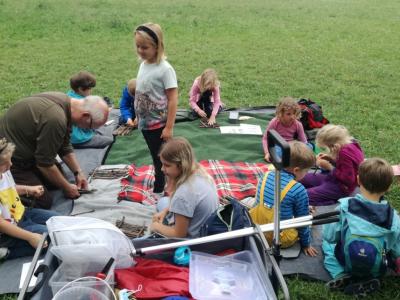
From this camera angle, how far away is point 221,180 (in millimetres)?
4754

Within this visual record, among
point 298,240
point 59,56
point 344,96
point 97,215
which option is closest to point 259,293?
point 298,240

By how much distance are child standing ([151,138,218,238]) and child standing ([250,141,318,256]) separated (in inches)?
16.4

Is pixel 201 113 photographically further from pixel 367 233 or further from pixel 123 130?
pixel 367 233

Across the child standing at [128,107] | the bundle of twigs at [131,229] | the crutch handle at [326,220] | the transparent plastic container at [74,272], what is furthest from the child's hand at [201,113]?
the transparent plastic container at [74,272]

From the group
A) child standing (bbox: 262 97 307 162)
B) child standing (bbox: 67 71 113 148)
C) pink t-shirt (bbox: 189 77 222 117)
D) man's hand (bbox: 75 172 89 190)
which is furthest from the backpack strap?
pink t-shirt (bbox: 189 77 222 117)

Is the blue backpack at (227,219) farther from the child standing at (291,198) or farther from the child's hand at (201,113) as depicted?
the child's hand at (201,113)

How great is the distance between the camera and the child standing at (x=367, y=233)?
3.14 metres

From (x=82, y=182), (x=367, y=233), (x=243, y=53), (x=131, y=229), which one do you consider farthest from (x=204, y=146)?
(x=243, y=53)

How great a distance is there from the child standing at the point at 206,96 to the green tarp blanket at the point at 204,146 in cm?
25

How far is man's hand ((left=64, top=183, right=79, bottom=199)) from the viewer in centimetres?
427

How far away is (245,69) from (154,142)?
5626 mm

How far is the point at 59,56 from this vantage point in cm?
1046

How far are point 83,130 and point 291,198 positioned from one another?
307cm

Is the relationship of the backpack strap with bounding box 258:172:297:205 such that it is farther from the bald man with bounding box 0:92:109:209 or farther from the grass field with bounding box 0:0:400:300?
the bald man with bounding box 0:92:109:209
